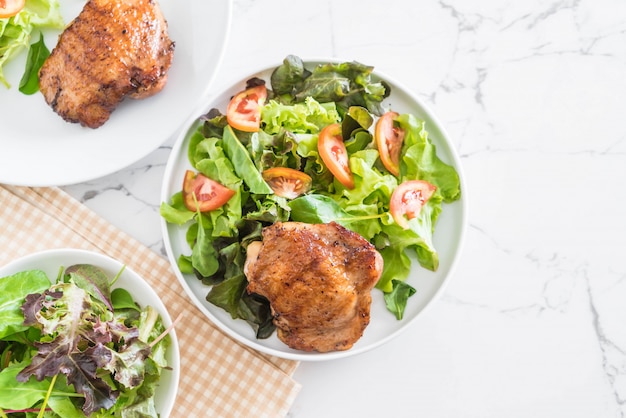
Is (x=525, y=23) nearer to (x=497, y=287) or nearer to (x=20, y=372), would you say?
(x=497, y=287)

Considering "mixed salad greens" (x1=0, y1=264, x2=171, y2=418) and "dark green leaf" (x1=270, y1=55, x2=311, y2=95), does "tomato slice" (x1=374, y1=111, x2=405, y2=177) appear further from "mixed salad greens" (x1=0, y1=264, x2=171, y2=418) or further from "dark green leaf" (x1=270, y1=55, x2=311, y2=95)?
"mixed salad greens" (x1=0, y1=264, x2=171, y2=418)

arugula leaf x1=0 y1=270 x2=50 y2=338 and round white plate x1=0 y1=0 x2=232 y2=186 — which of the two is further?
round white plate x1=0 y1=0 x2=232 y2=186

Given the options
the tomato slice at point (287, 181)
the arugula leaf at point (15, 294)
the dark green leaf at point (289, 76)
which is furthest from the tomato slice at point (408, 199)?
the arugula leaf at point (15, 294)

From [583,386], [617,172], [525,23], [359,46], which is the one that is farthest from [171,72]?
[583,386]

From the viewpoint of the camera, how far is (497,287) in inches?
127

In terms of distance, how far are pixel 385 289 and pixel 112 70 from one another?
4.51 ft

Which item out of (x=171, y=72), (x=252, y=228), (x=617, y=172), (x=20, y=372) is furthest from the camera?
(x=617, y=172)

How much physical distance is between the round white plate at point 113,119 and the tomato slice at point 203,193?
221 millimetres

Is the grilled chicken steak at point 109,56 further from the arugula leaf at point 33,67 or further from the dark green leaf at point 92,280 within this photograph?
the dark green leaf at point 92,280

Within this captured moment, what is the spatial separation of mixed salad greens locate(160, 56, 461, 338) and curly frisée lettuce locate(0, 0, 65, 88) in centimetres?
79

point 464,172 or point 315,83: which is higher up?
point 315,83

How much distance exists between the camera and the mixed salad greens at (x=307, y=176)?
112 inches

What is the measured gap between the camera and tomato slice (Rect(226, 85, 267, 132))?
2861 mm

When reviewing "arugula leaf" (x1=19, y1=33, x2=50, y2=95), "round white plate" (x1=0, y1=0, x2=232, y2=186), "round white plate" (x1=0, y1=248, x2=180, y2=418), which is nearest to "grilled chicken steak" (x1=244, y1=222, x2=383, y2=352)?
"round white plate" (x1=0, y1=248, x2=180, y2=418)
